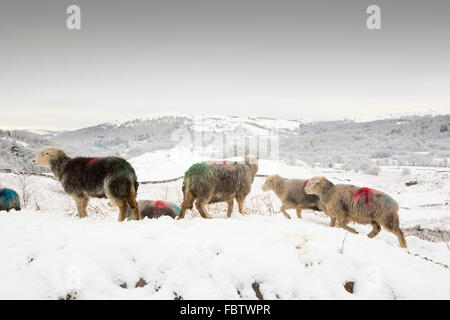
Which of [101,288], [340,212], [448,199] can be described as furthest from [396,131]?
[101,288]

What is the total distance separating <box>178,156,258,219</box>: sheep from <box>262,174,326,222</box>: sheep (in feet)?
9.57

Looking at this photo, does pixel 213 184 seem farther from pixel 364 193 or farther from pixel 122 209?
pixel 364 193

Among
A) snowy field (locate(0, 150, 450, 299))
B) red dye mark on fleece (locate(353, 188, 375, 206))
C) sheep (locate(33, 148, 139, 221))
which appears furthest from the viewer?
red dye mark on fleece (locate(353, 188, 375, 206))

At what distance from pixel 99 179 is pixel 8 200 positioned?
12.5 ft

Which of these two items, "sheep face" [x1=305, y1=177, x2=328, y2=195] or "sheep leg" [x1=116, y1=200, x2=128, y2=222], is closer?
"sheep leg" [x1=116, y1=200, x2=128, y2=222]

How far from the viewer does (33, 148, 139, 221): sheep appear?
5125mm

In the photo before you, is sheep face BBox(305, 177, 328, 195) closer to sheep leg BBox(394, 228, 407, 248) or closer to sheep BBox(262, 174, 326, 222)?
sheep BBox(262, 174, 326, 222)

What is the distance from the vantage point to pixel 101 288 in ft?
9.41

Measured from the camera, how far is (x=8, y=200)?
7.19 meters

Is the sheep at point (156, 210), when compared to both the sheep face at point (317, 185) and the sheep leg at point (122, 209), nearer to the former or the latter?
the sheep leg at point (122, 209)

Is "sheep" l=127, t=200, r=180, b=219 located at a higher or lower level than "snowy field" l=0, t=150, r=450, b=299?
lower

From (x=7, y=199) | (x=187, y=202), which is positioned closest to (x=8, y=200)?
(x=7, y=199)

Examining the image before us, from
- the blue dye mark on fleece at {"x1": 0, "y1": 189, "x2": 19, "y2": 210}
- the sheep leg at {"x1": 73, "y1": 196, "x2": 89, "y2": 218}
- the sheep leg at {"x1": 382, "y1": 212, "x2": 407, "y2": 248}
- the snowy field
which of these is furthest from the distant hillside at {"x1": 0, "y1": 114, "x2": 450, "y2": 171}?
the sheep leg at {"x1": 382, "y1": 212, "x2": 407, "y2": 248}
